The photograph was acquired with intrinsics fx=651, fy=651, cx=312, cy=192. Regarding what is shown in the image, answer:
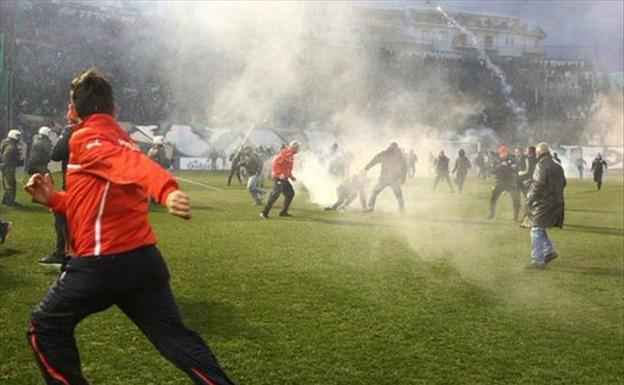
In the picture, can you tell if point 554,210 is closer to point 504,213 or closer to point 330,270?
point 330,270

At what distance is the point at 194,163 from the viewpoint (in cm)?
4409

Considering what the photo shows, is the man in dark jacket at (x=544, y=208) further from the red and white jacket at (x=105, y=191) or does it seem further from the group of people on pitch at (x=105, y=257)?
the red and white jacket at (x=105, y=191)

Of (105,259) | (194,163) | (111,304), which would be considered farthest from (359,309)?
(194,163)

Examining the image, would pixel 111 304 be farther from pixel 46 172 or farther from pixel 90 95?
pixel 46 172

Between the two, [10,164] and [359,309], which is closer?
[359,309]

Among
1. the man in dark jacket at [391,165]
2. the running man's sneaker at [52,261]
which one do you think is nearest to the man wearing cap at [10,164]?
the running man's sneaker at [52,261]

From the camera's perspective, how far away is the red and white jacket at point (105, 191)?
3348 mm

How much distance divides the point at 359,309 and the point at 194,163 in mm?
38083

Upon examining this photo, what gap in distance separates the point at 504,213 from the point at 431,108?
14.9 meters

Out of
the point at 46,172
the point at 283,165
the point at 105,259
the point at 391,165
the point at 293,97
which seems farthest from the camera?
the point at 293,97

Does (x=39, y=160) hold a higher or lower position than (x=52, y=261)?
higher

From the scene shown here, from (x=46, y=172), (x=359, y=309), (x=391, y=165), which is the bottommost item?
(x=359, y=309)

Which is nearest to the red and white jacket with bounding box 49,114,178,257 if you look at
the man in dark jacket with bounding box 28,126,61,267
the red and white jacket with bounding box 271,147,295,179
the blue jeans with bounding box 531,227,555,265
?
the man in dark jacket with bounding box 28,126,61,267

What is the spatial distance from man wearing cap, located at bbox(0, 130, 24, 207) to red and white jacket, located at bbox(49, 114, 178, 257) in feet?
47.4
